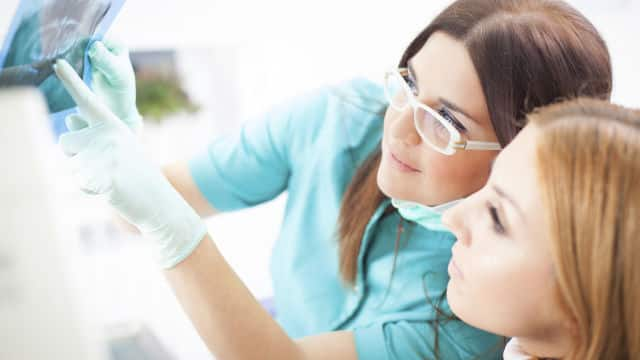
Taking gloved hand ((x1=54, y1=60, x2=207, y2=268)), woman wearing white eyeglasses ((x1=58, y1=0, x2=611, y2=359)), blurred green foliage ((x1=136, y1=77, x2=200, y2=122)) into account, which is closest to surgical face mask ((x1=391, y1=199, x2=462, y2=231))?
woman wearing white eyeglasses ((x1=58, y1=0, x2=611, y2=359))

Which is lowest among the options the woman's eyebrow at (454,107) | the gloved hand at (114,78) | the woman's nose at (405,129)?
the woman's nose at (405,129)

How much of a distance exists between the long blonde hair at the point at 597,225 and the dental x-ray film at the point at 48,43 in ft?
2.10

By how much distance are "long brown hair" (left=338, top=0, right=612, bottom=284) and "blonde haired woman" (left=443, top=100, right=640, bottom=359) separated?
8cm

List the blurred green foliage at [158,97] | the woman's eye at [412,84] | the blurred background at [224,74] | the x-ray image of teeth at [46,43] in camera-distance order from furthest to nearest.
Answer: the blurred green foliage at [158,97], the blurred background at [224,74], the woman's eye at [412,84], the x-ray image of teeth at [46,43]

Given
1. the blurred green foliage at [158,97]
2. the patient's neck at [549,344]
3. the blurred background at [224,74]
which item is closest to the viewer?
the patient's neck at [549,344]

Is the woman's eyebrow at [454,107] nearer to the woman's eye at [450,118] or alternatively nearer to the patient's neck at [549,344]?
the woman's eye at [450,118]

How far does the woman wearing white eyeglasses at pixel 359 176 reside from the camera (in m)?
0.86

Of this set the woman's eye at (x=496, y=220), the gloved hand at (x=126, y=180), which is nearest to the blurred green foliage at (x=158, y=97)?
the gloved hand at (x=126, y=180)

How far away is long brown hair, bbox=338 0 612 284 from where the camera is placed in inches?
35.5

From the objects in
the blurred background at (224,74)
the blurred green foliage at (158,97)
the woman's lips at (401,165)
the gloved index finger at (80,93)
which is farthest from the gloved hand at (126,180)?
the blurred green foliage at (158,97)

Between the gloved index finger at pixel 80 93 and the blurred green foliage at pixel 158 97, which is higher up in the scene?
the gloved index finger at pixel 80 93

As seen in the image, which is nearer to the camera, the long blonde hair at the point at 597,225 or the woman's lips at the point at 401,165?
the long blonde hair at the point at 597,225

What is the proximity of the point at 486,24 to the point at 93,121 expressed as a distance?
601mm

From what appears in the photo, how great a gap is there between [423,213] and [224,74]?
0.77 metres
